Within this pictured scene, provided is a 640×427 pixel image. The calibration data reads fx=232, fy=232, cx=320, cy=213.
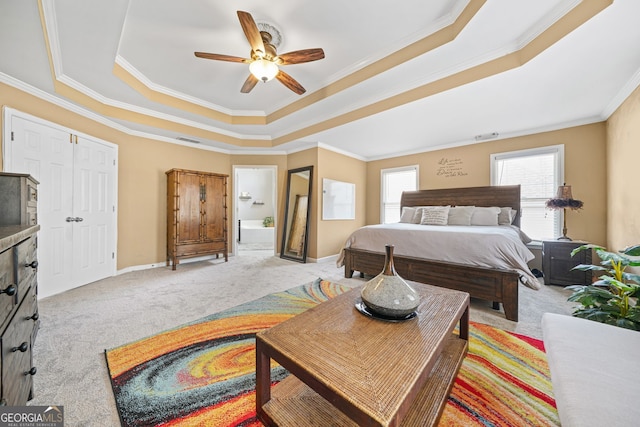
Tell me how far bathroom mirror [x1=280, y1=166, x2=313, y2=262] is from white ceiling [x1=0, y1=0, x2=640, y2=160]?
1.29 m

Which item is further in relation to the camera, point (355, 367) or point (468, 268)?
point (468, 268)

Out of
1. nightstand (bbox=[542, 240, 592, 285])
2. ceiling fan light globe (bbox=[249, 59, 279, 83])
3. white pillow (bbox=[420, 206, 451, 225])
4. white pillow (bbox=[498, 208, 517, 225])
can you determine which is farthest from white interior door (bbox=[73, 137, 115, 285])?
nightstand (bbox=[542, 240, 592, 285])

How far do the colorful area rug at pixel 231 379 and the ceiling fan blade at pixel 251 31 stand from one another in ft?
8.36

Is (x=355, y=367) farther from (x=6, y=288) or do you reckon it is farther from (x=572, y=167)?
(x=572, y=167)

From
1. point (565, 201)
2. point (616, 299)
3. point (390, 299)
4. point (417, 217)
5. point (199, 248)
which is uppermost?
point (565, 201)

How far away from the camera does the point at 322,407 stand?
1.08 meters

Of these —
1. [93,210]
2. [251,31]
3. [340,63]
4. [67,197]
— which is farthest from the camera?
[93,210]

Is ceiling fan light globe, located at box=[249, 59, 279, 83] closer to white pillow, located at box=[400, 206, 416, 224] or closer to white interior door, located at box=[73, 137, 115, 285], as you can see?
white interior door, located at box=[73, 137, 115, 285]

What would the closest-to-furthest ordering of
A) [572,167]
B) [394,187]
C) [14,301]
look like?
[14,301]
[572,167]
[394,187]

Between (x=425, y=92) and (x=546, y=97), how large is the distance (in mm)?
1476

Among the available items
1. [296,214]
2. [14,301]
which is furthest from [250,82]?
[296,214]

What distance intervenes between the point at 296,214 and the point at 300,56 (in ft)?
10.9

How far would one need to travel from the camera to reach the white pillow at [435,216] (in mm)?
3962

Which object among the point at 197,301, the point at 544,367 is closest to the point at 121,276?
the point at 197,301
